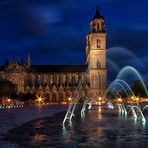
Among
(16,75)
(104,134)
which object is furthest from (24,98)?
(104,134)

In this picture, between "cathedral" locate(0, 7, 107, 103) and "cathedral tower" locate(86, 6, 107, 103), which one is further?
"cathedral" locate(0, 7, 107, 103)

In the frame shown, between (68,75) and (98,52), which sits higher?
(98,52)

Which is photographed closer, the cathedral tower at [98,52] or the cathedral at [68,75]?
the cathedral tower at [98,52]

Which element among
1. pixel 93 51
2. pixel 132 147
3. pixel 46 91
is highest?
pixel 93 51

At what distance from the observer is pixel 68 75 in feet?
618

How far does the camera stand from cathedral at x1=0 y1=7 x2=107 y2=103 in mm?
170125

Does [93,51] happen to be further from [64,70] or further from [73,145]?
[73,145]

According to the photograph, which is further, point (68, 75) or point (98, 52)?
point (68, 75)

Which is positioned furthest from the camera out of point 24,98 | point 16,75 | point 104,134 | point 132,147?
point 16,75

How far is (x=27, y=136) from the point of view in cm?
2508

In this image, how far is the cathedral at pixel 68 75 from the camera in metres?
170

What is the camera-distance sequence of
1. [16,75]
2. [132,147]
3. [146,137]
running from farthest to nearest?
[16,75]
[146,137]
[132,147]

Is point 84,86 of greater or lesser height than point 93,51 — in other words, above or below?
below

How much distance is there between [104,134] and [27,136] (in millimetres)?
4561
